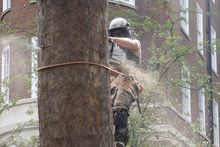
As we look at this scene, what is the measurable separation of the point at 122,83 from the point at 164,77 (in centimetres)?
1146

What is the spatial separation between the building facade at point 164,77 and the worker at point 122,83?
6178 millimetres

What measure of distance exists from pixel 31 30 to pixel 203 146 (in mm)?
4688

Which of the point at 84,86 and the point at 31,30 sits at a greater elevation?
the point at 31,30

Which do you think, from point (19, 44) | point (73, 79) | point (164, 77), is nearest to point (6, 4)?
point (19, 44)

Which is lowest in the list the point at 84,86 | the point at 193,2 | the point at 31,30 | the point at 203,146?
the point at 203,146

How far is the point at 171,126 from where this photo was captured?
21297 mm

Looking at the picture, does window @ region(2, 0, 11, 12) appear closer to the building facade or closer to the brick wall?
the building facade

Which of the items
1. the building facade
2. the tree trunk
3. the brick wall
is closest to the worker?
the tree trunk

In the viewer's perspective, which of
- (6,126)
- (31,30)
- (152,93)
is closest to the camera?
(152,93)

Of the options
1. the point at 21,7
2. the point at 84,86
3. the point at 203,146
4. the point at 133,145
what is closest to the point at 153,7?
the point at 21,7

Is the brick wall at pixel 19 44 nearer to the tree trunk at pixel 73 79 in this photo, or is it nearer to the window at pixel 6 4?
the window at pixel 6 4

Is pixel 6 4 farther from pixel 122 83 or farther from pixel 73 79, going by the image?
pixel 73 79

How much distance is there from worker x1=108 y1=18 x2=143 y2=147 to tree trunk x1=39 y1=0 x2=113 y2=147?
7.09ft

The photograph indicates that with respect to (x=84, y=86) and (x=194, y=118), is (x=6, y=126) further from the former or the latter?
(x=84, y=86)
